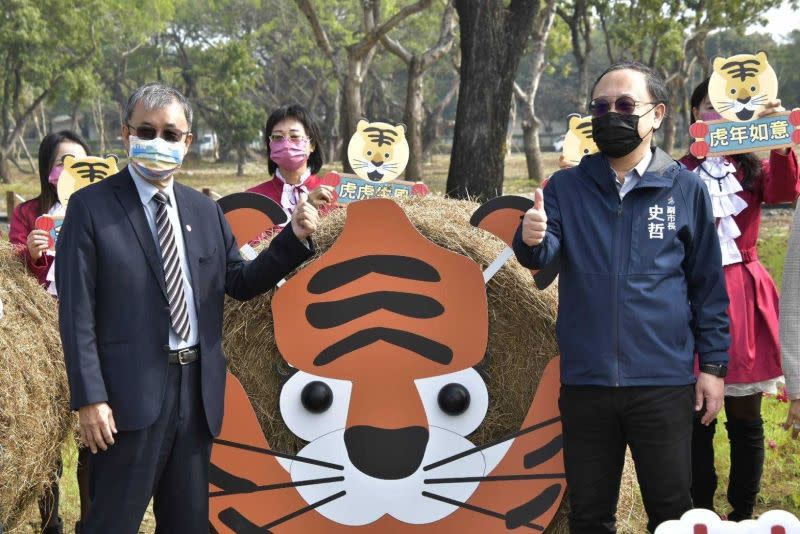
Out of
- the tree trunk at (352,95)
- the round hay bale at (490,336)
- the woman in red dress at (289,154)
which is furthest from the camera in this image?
the tree trunk at (352,95)

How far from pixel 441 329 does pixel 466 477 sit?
58 centimetres

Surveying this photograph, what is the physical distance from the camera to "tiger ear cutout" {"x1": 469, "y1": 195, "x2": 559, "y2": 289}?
3.39 metres

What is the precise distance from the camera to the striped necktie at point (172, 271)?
2703mm

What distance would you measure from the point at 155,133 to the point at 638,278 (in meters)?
1.52

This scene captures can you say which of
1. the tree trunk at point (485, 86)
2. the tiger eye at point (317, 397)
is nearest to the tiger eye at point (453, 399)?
the tiger eye at point (317, 397)

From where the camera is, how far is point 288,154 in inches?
160

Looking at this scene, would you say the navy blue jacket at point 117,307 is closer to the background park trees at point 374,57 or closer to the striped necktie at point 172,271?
the striped necktie at point 172,271

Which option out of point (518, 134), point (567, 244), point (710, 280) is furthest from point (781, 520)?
point (518, 134)

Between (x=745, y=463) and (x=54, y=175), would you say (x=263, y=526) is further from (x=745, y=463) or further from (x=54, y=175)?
(x=745, y=463)

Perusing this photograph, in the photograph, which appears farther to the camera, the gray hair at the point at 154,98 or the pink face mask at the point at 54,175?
the pink face mask at the point at 54,175

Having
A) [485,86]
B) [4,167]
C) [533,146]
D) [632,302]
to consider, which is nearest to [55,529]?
[632,302]

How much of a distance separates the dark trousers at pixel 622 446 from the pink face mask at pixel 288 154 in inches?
69.9

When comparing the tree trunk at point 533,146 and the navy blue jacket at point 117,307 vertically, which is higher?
the tree trunk at point 533,146

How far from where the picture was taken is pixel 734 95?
146 inches
